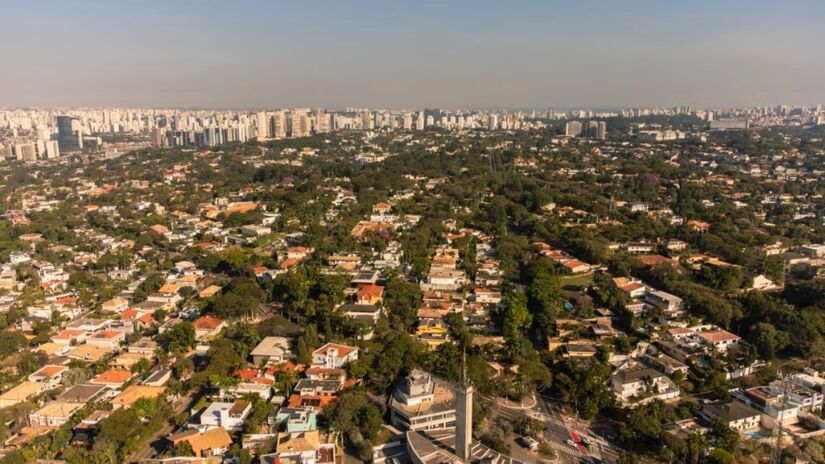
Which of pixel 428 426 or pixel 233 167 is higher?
pixel 233 167

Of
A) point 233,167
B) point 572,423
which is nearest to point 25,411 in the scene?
point 572,423

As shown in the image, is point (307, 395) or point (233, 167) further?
point (233, 167)

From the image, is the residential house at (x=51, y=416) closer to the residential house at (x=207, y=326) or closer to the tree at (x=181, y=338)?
the tree at (x=181, y=338)

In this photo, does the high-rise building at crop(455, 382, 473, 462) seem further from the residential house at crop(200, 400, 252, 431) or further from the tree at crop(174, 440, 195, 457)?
the tree at crop(174, 440, 195, 457)

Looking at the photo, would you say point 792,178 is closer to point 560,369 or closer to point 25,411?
point 560,369

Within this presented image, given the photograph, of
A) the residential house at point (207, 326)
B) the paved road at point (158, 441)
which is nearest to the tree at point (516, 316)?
the residential house at point (207, 326)

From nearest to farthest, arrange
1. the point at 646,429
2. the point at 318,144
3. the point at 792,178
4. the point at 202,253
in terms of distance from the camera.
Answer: the point at 646,429, the point at 202,253, the point at 792,178, the point at 318,144

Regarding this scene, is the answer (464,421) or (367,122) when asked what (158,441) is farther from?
(367,122)

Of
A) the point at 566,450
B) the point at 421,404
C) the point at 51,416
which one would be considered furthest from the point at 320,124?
the point at 566,450
